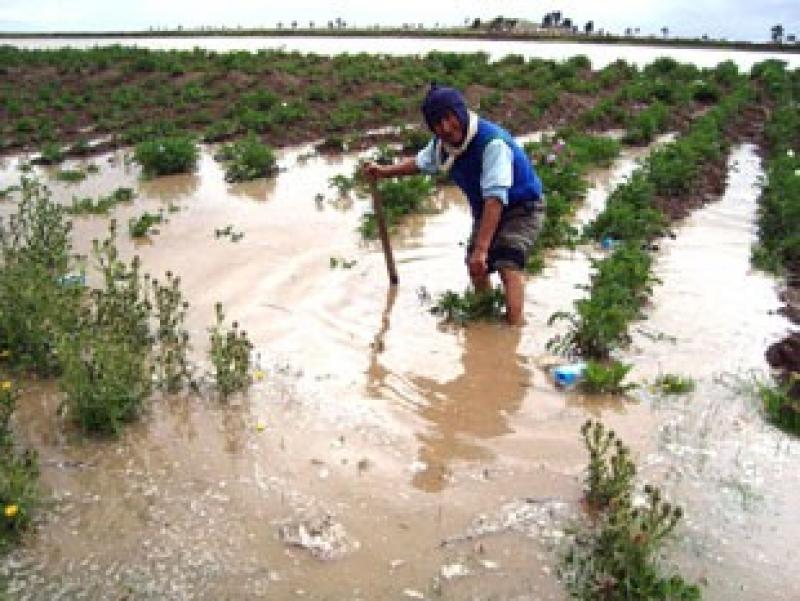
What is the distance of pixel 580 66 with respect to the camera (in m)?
22.6

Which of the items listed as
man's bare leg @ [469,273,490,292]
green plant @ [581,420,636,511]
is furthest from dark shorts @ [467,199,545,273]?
green plant @ [581,420,636,511]

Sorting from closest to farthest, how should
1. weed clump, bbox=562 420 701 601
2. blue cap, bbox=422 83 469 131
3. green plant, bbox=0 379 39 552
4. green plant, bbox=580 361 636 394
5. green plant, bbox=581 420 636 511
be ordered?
weed clump, bbox=562 420 701 601
green plant, bbox=0 379 39 552
green plant, bbox=581 420 636 511
green plant, bbox=580 361 636 394
blue cap, bbox=422 83 469 131

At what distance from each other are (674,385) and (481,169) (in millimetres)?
1859

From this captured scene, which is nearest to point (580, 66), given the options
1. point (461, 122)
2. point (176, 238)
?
point (176, 238)

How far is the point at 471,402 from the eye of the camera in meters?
4.79

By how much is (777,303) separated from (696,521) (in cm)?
354

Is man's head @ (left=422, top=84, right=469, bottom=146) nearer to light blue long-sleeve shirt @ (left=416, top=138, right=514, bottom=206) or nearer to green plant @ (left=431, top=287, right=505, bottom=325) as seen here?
light blue long-sleeve shirt @ (left=416, top=138, right=514, bottom=206)

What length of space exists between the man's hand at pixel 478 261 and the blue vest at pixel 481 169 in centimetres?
43

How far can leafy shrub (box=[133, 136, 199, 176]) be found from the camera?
35.0 feet

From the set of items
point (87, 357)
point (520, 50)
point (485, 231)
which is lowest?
point (87, 357)

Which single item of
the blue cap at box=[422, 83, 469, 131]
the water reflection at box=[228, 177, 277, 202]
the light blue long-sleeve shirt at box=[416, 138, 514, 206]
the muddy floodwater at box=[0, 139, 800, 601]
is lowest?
the muddy floodwater at box=[0, 139, 800, 601]

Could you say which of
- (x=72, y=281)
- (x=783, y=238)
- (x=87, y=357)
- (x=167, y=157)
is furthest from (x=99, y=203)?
(x=783, y=238)

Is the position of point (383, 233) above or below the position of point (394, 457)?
above

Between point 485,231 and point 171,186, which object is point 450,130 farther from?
point 171,186
